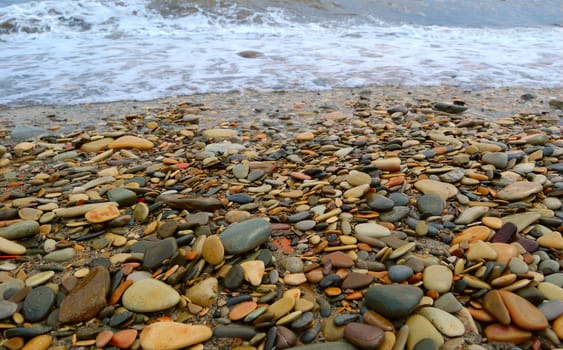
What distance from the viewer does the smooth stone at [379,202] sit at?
2373mm

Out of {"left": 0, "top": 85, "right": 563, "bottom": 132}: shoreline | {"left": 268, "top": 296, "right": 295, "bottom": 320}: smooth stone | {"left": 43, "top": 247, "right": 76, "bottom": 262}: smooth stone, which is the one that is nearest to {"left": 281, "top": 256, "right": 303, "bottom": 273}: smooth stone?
{"left": 268, "top": 296, "right": 295, "bottom": 320}: smooth stone

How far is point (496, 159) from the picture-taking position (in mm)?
2895

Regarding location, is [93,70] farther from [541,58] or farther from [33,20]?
[541,58]

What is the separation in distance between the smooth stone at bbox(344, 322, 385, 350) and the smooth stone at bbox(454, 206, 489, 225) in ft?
3.43

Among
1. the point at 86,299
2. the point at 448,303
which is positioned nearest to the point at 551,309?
the point at 448,303

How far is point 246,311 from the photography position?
1.65 metres

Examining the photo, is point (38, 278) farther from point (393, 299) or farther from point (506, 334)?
point (506, 334)

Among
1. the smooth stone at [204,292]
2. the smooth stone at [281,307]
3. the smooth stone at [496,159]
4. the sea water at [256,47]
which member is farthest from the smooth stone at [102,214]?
the sea water at [256,47]

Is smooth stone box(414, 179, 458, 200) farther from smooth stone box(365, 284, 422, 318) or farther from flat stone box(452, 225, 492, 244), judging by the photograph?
smooth stone box(365, 284, 422, 318)

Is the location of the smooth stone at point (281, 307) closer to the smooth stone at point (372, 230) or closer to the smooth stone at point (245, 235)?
the smooth stone at point (245, 235)

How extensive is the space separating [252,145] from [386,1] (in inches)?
480

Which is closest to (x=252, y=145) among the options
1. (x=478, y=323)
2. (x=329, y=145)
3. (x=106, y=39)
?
(x=329, y=145)

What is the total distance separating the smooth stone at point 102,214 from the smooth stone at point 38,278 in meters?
0.42

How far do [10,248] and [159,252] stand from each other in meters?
0.80
